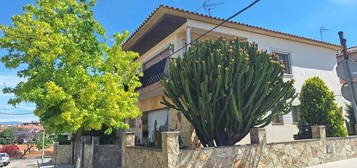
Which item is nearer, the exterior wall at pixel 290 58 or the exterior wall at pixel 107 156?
the exterior wall at pixel 290 58

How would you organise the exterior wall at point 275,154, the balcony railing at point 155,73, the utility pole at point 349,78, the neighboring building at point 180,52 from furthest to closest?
the balcony railing at point 155,73, the neighboring building at point 180,52, the exterior wall at point 275,154, the utility pole at point 349,78

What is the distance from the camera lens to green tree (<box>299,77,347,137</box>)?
11.2 m

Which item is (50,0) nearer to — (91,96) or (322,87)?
(91,96)

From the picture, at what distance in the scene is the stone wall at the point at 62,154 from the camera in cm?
1561

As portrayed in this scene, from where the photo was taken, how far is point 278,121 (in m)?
12.5

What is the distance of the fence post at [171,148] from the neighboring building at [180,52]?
2544 mm

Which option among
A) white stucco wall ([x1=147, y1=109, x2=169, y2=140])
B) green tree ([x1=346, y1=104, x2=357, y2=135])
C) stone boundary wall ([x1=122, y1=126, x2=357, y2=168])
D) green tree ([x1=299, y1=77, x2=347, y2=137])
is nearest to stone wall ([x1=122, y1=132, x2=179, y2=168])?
stone boundary wall ([x1=122, y1=126, x2=357, y2=168])

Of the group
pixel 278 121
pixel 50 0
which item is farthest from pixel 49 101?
pixel 278 121

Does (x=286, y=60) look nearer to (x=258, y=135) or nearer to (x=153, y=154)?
(x=258, y=135)

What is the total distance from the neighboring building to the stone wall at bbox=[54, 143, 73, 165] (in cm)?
579

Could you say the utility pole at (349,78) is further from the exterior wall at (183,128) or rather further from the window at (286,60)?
the window at (286,60)

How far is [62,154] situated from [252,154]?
13.6 metres

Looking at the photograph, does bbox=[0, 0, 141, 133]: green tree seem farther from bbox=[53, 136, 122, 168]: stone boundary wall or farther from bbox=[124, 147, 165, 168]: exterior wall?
bbox=[53, 136, 122, 168]: stone boundary wall

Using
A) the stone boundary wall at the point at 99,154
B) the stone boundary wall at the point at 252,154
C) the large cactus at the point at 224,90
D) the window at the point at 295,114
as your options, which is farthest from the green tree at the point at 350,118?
the stone boundary wall at the point at 99,154
